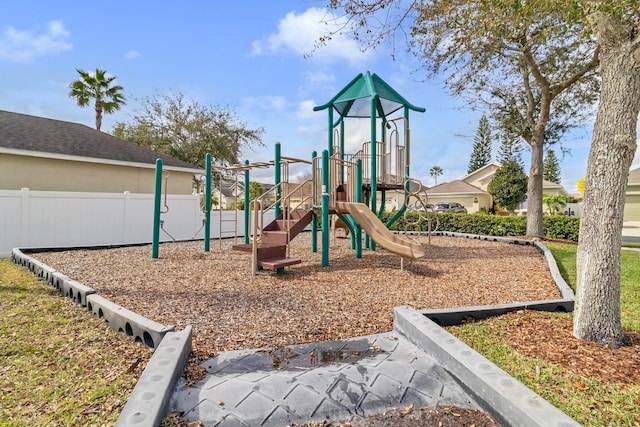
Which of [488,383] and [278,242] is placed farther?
[278,242]

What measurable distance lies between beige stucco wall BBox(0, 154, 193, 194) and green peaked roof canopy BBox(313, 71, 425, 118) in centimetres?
815

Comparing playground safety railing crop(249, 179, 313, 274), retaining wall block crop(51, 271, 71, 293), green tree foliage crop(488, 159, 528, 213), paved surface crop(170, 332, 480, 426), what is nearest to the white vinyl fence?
playground safety railing crop(249, 179, 313, 274)

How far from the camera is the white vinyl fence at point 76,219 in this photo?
8.23m

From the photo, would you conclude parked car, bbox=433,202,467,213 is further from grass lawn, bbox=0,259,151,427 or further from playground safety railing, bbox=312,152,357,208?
grass lawn, bbox=0,259,151,427

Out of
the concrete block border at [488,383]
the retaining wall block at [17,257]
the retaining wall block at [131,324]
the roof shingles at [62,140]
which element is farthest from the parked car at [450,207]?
the retaining wall block at [131,324]

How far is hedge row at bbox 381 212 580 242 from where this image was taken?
464 inches

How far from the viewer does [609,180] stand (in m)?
2.86

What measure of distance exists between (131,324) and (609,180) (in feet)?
14.4

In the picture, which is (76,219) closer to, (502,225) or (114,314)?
(114,314)

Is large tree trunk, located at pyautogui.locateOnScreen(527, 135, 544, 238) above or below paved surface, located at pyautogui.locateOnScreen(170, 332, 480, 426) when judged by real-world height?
above

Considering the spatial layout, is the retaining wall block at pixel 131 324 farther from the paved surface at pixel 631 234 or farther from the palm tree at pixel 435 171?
the palm tree at pixel 435 171

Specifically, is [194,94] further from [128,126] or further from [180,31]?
[180,31]

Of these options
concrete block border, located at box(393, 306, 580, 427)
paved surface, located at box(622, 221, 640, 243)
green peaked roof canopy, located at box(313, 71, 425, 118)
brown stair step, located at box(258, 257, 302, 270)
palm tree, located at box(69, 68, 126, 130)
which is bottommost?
concrete block border, located at box(393, 306, 580, 427)

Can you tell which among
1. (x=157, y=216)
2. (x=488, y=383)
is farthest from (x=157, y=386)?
(x=157, y=216)
